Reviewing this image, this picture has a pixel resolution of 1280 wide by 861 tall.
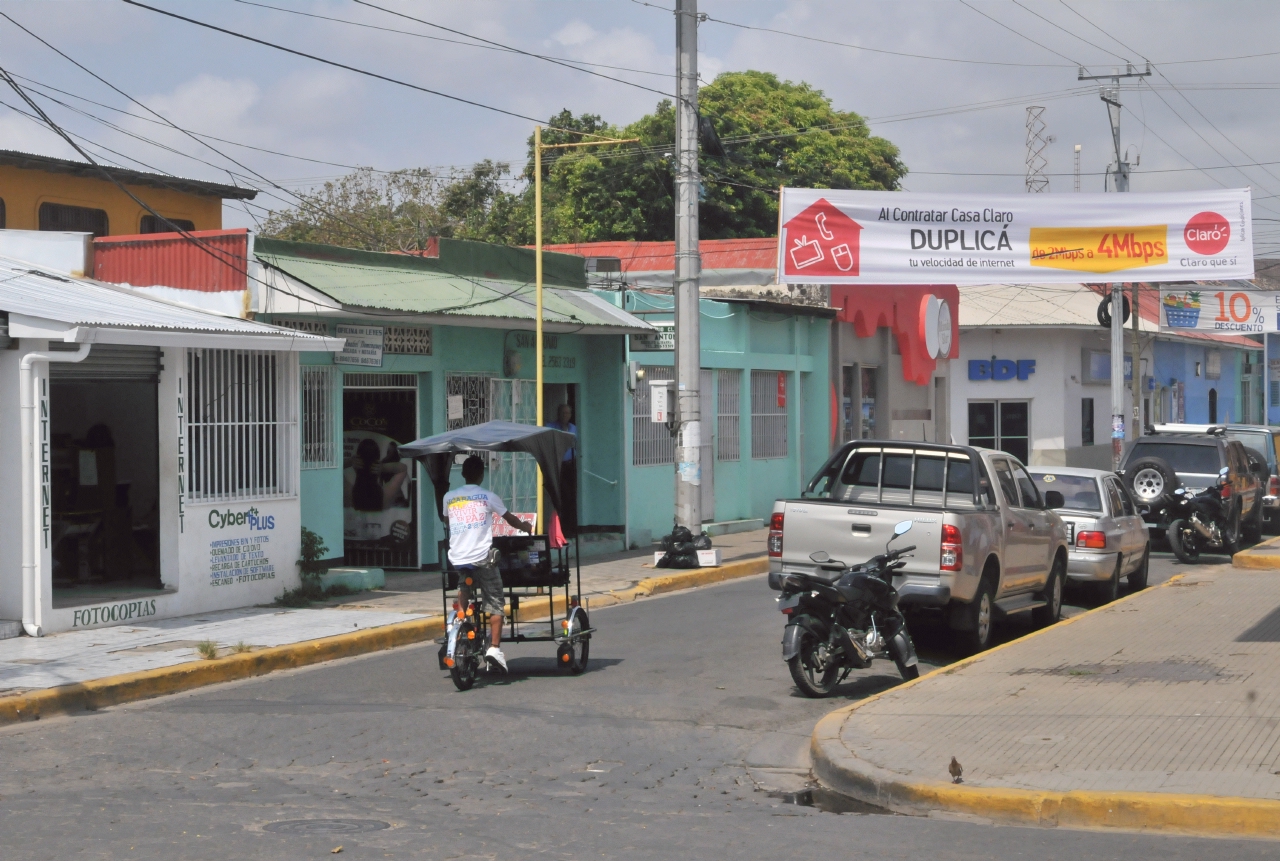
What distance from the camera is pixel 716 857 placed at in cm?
602

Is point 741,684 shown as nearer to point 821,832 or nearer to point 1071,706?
point 1071,706

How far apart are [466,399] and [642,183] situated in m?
29.3

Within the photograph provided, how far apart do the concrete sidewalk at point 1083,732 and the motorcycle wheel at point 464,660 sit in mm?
2879

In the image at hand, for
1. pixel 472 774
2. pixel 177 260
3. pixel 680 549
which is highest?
pixel 177 260

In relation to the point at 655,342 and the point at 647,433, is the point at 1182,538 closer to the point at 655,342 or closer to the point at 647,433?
the point at 647,433

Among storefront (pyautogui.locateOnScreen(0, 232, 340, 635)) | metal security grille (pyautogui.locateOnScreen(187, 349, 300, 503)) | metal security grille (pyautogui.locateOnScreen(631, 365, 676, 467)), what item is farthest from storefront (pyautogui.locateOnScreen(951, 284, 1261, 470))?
storefront (pyautogui.locateOnScreen(0, 232, 340, 635))

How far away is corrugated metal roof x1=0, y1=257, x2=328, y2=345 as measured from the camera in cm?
1231

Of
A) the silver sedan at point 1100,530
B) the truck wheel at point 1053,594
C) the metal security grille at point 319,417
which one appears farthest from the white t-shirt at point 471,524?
the silver sedan at point 1100,530

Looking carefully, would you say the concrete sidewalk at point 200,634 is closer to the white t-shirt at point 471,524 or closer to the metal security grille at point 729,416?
the white t-shirt at point 471,524

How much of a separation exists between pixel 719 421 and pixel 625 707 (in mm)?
14590

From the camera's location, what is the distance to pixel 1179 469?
21375 mm

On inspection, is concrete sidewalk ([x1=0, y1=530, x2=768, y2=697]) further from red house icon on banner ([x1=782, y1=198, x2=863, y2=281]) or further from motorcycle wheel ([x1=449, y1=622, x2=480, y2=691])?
red house icon on banner ([x1=782, y1=198, x2=863, y2=281])

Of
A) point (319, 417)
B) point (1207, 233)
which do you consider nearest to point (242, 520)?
point (319, 417)

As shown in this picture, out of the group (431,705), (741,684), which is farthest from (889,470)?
(431,705)
